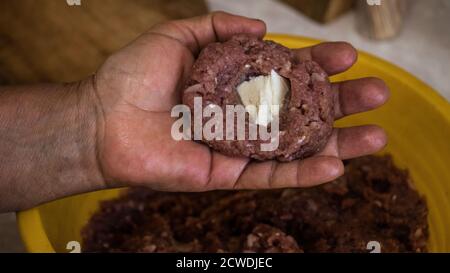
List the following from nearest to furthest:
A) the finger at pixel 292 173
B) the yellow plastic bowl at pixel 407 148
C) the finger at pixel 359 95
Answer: the finger at pixel 292 173 < the finger at pixel 359 95 < the yellow plastic bowl at pixel 407 148

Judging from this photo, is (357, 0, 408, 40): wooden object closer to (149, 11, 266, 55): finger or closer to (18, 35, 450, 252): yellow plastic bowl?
(18, 35, 450, 252): yellow plastic bowl

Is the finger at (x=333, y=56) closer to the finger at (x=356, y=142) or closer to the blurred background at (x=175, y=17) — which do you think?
the finger at (x=356, y=142)

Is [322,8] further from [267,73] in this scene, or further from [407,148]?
[267,73]

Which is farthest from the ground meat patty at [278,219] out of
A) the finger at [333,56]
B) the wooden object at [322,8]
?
the wooden object at [322,8]

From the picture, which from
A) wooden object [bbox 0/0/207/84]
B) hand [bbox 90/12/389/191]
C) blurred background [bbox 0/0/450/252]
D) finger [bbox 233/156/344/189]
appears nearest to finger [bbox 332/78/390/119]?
hand [bbox 90/12/389/191]

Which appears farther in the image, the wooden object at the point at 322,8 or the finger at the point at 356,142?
the wooden object at the point at 322,8

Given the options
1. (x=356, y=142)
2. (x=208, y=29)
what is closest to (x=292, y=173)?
(x=356, y=142)
